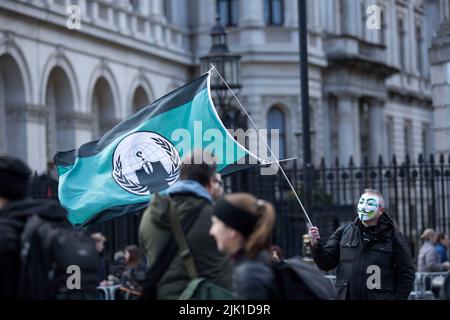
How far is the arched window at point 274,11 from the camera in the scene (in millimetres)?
49844

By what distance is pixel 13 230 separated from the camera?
24.5 ft

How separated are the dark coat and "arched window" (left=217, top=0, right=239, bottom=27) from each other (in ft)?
134

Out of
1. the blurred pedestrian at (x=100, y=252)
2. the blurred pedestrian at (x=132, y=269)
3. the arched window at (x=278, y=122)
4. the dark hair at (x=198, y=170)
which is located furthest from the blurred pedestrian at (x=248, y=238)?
the arched window at (x=278, y=122)

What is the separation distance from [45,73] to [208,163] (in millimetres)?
26982

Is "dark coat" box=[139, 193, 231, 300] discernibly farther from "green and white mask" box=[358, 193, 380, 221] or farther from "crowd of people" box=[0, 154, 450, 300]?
"green and white mask" box=[358, 193, 380, 221]

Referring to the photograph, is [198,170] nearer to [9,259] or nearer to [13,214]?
[13,214]

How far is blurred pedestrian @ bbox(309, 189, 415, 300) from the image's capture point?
11.7 meters

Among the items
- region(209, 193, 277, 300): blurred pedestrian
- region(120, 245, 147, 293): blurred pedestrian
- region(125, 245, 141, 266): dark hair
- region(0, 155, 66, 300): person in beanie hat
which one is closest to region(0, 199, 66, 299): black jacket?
region(0, 155, 66, 300): person in beanie hat

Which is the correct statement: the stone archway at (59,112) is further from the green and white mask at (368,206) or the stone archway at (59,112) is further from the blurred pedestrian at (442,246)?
the green and white mask at (368,206)

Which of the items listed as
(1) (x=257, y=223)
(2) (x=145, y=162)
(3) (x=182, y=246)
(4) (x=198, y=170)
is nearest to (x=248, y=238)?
(1) (x=257, y=223)

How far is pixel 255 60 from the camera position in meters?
48.4

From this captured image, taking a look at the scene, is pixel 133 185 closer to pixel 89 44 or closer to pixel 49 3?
pixel 49 3

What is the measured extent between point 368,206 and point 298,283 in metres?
4.44
